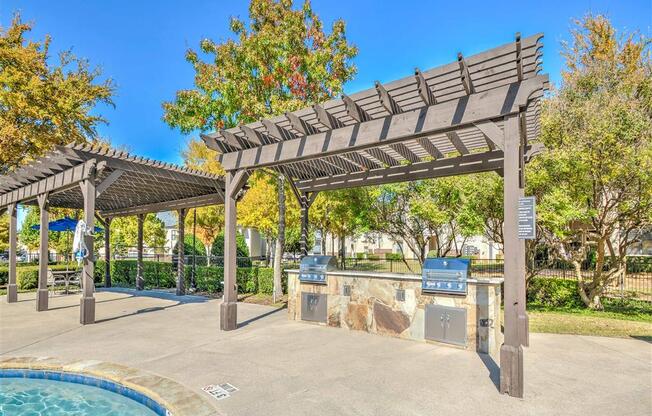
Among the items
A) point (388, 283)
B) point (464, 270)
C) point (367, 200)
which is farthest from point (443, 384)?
point (367, 200)

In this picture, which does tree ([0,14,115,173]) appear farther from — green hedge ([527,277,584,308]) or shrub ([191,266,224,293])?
green hedge ([527,277,584,308])

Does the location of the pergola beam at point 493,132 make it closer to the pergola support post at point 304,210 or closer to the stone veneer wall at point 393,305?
the stone veneer wall at point 393,305

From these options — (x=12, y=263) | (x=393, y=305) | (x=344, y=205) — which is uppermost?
(x=344, y=205)

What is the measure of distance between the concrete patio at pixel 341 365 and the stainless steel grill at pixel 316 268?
90 cm

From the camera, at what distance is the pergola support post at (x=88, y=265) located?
7367mm

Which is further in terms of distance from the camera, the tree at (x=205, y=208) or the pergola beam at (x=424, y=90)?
the tree at (x=205, y=208)

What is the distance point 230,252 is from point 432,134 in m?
4.10

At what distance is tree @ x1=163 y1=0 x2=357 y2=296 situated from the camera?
1000 cm

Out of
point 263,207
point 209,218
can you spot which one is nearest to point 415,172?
point 263,207

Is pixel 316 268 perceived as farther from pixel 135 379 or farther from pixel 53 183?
pixel 53 183

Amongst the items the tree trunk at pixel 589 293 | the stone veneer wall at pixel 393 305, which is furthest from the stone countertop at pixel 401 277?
the tree trunk at pixel 589 293

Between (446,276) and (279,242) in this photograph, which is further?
(279,242)

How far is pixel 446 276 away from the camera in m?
5.62

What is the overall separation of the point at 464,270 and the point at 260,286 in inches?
291
